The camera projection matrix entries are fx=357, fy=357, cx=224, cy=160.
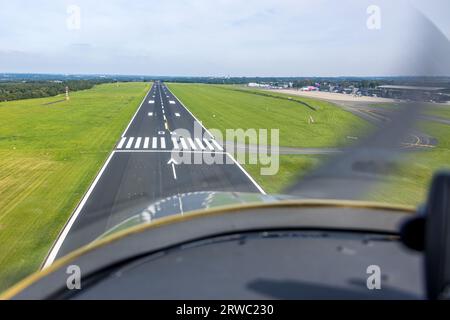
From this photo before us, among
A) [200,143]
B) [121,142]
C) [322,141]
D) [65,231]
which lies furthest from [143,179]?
[322,141]

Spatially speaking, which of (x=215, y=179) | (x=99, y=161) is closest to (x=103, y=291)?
(x=215, y=179)

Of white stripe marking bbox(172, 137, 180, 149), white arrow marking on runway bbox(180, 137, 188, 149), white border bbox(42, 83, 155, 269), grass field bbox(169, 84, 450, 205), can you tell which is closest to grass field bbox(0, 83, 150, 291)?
white border bbox(42, 83, 155, 269)

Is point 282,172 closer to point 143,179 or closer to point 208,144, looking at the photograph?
point 143,179

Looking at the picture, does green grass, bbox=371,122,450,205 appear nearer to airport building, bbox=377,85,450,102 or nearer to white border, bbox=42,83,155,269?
airport building, bbox=377,85,450,102

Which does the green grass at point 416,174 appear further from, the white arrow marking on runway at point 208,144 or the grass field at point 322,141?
the white arrow marking on runway at point 208,144

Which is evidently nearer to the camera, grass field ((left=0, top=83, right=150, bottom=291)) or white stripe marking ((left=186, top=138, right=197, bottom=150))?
grass field ((left=0, top=83, right=150, bottom=291))

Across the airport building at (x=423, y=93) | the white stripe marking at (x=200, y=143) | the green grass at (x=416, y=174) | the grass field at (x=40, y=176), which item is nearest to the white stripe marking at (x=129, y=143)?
the grass field at (x=40, y=176)
